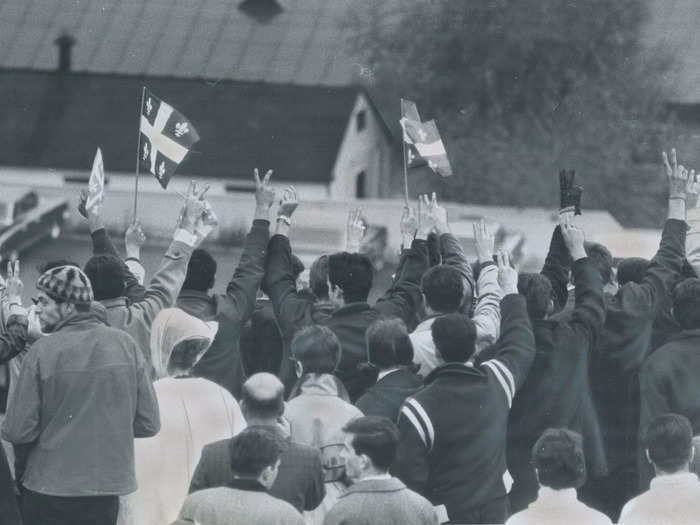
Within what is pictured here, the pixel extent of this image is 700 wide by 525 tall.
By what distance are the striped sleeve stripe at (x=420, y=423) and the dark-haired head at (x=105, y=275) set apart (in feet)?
4.36

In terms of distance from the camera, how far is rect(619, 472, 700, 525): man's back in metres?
6.61

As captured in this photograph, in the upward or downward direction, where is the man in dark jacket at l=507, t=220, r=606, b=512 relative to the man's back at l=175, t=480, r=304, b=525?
upward

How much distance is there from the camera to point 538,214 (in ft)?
113

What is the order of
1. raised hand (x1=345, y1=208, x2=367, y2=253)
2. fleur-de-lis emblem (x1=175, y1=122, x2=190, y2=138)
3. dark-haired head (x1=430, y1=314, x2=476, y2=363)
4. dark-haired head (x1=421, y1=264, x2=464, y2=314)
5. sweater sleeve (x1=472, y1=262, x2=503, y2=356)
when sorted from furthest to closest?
fleur-de-lis emblem (x1=175, y1=122, x2=190, y2=138) → raised hand (x1=345, y1=208, x2=367, y2=253) → sweater sleeve (x1=472, y1=262, x2=503, y2=356) → dark-haired head (x1=421, y1=264, x2=464, y2=314) → dark-haired head (x1=430, y1=314, x2=476, y2=363)

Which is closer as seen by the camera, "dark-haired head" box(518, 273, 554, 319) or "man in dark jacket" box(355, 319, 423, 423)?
"man in dark jacket" box(355, 319, 423, 423)

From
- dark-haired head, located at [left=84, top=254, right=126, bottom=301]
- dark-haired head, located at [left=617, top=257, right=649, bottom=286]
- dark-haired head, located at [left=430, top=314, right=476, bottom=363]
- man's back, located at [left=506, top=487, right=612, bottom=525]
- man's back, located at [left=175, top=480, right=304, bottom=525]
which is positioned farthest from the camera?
dark-haired head, located at [left=617, top=257, right=649, bottom=286]

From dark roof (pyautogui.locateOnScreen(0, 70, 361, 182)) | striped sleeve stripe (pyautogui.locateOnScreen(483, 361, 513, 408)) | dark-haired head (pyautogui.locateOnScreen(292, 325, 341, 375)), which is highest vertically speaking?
dark roof (pyautogui.locateOnScreen(0, 70, 361, 182))

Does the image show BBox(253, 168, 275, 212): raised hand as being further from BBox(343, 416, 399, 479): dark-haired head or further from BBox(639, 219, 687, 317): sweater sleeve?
BBox(343, 416, 399, 479): dark-haired head

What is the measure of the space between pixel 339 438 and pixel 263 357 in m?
2.25

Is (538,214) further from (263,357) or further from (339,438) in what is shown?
(339,438)

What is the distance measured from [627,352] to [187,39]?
34.7m

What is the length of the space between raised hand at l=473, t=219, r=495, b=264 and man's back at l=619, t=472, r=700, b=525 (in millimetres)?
1743

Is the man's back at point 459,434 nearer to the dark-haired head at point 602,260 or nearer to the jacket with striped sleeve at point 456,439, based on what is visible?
the jacket with striped sleeve at point 456,439

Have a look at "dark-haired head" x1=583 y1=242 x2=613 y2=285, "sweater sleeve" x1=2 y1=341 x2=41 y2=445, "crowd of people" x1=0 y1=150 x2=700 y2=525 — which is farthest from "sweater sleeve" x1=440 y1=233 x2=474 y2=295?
"sweater sleeve" x1=2 y1=341 x2=41 y2=445
